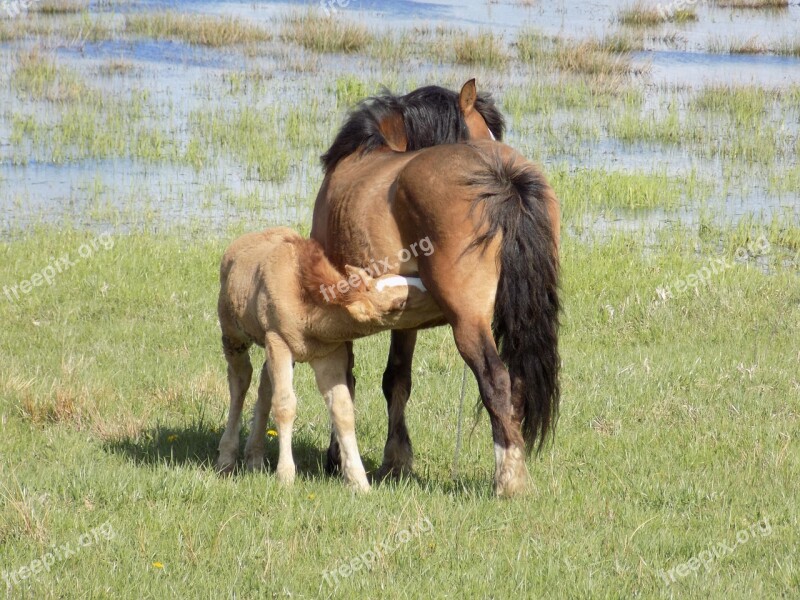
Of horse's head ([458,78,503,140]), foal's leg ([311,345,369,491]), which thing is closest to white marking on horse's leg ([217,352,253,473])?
foal's leg ([311,345,369,491])

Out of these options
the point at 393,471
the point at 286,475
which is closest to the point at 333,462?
the point at 393,471

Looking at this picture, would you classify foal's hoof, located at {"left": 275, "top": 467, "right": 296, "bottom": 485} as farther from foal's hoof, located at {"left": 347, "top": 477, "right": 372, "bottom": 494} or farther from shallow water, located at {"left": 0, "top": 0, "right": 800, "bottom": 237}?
shallow water, located at {"left": 0, "top": 0, "right": 800, "bottom": 237}

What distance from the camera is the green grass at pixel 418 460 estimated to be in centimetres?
419

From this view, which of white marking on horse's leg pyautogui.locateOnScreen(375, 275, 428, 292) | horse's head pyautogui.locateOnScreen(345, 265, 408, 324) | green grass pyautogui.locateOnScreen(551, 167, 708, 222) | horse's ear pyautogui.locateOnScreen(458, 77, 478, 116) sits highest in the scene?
horse's ear pyautogui.locateOnScreen(458, 77, 478, 116)

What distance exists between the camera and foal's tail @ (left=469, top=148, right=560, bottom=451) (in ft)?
15.6

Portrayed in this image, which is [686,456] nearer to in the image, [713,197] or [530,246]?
[530,246]

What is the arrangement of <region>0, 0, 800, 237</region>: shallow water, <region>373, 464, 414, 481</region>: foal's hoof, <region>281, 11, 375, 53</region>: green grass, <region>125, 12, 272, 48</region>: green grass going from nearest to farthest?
<region>373, 464, 414, 481</region>: foal's hoof → <region>0, 0, 800, 237</region>: shallow water → <region>125, 12, 272, 48</region>: green grass → <region>281, 11, 375, 53</region>: green grass

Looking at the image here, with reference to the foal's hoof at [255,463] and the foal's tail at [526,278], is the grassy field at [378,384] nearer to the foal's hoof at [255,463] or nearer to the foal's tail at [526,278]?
the foal's hoof at [255,463]

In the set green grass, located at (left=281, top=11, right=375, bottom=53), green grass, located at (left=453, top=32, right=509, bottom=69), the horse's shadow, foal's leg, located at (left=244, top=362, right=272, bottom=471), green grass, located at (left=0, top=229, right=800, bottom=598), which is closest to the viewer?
green grass, located at (left=0, top=229, right=800, bottom=598)

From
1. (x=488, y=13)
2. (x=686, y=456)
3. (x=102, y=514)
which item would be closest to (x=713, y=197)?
(x=686, y=456)

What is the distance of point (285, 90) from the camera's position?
61.0 feet

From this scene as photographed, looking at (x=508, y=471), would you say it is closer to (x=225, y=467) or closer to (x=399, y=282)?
(x=399, y=282)

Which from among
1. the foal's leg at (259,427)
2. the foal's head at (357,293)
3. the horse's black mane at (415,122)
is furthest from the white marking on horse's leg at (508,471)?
the horse's black mane at (415,122)

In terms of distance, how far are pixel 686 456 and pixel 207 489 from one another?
2540 mm
